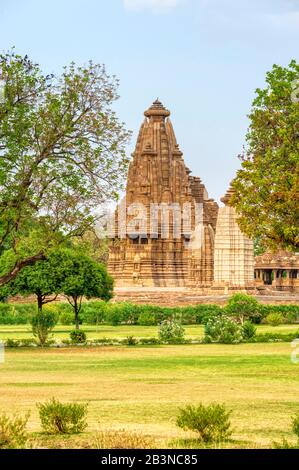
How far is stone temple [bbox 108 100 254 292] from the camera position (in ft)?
277

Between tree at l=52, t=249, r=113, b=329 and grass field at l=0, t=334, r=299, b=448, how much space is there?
37.7 feet

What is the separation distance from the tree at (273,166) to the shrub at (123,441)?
22.0 m

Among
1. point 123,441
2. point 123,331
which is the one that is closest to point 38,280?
point 123,331

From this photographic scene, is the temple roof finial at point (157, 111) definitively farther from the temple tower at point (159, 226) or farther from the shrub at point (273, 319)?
the shrub at point (273, 319)

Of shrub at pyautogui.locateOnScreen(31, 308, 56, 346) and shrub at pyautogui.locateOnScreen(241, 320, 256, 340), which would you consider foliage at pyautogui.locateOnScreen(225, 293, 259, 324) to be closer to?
shrub at pyautogui.locateOnScreen(241, 320, 256, 340)

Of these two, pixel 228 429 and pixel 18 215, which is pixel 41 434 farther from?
pixel 18 215

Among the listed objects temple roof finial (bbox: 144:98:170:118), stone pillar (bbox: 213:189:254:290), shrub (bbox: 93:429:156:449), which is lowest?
shrub (bbox: 93:429:156:449)

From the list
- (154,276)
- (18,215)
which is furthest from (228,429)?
(154,276)

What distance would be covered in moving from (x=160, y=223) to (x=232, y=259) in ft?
40.2

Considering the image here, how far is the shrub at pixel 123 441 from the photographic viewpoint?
16.1m

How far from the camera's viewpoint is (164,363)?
111ft

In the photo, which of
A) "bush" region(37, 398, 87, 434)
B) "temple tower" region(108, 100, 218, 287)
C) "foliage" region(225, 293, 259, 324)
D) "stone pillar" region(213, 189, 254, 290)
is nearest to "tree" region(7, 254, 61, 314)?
"foliage" region(225, 293, 259, 324)

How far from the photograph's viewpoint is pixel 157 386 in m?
26.8
